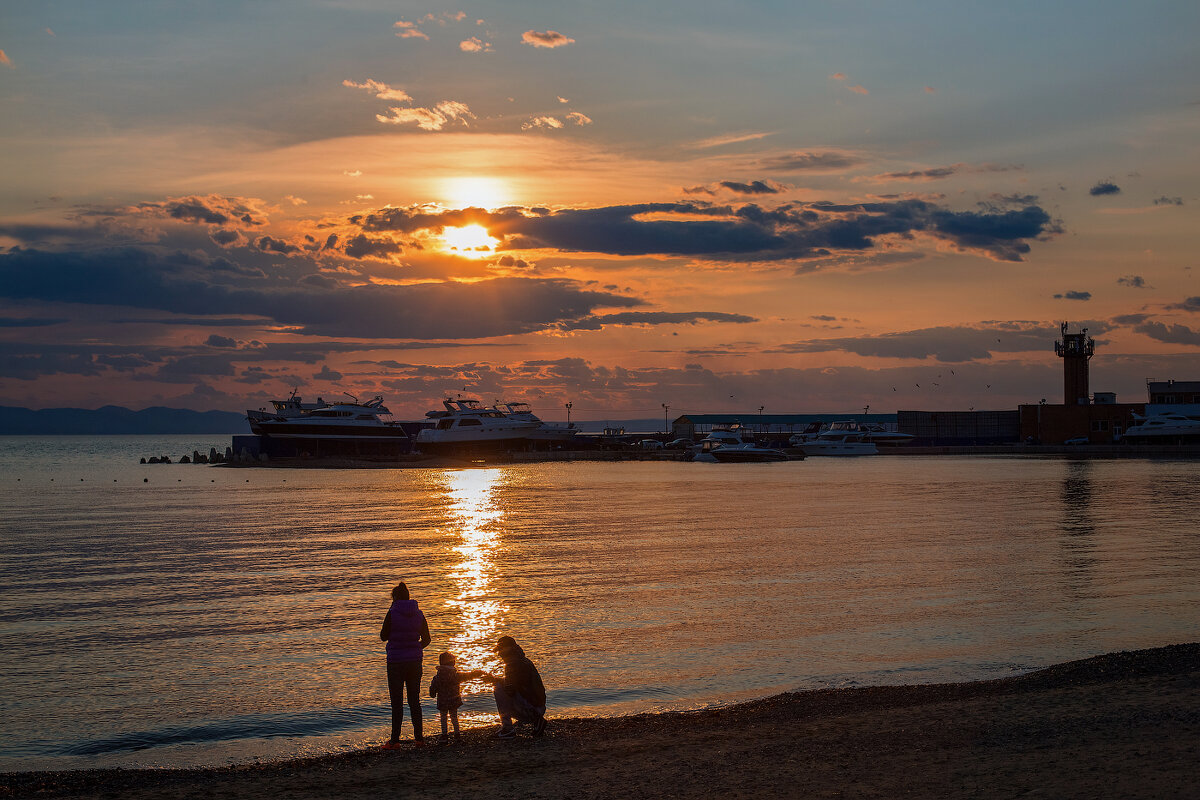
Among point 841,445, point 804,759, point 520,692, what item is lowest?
point 841,445

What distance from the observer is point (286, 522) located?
46062 millimetres

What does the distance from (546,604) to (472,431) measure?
99840 mm

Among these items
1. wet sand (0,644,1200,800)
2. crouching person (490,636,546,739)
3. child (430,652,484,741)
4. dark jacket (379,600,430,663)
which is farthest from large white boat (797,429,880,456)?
dark jacket (379,600,430,663)

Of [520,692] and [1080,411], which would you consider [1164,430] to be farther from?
[520,692]

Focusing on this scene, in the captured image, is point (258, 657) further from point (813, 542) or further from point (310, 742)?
point (813, 542)

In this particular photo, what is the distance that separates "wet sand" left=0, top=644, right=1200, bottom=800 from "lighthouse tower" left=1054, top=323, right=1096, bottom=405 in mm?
123761

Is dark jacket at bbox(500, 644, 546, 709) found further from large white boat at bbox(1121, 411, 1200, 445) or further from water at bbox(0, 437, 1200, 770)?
large white boat at bbox(1121, 411, 1200, 445)

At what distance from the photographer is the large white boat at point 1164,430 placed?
121438mm

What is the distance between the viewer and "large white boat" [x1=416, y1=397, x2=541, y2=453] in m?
122

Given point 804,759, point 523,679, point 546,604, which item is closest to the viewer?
point 804,759

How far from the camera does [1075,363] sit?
127 m

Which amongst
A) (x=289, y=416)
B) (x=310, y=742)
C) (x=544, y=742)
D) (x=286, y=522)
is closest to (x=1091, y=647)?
(x=544, y=742)

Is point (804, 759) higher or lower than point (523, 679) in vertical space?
lower

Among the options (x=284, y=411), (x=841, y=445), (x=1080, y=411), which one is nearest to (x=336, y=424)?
(x=284, y=411)
